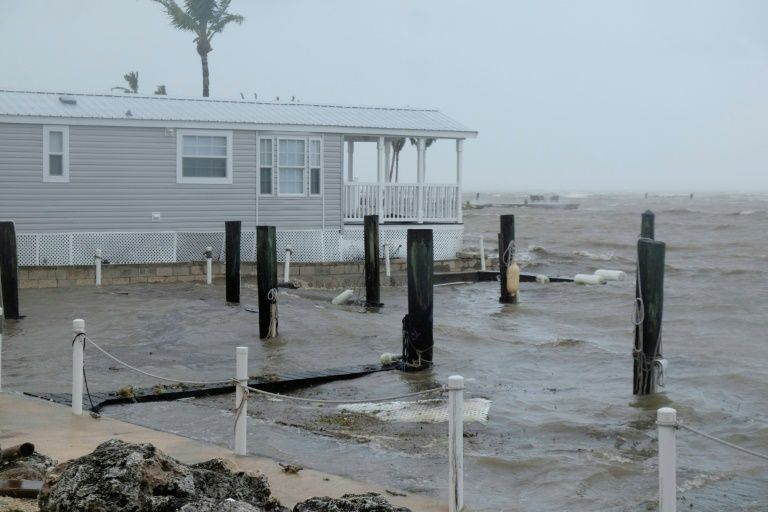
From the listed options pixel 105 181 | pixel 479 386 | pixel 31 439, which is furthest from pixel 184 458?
pixel 105 181

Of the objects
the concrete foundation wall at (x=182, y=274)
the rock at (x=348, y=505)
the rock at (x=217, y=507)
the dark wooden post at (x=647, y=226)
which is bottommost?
the rock at (x=348, y=505)

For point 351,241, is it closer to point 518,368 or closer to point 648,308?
point 518,368

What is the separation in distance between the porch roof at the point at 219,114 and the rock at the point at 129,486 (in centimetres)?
1963

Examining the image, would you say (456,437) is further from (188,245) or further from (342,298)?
(188,245)

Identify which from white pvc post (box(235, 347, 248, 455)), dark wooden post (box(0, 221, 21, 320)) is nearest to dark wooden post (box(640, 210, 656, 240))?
white pvc post (box(235, 347, 248, 455))

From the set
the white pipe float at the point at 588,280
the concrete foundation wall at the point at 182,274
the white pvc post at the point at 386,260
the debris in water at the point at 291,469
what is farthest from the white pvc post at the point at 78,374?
the white pipe float at the point at 588,280

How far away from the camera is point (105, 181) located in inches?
1022

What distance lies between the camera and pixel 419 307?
16.1m

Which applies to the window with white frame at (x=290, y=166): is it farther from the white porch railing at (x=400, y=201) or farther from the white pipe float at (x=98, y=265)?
the white pipe float at (x=98, y=265)

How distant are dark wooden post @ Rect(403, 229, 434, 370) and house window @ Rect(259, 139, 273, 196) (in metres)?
11.8

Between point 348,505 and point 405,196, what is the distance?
22.7 meters

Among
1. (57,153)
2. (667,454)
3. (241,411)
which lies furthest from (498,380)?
(57,153)

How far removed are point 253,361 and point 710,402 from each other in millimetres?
6853

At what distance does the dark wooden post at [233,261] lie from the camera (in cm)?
2244
